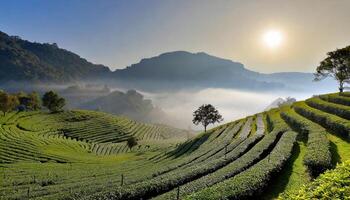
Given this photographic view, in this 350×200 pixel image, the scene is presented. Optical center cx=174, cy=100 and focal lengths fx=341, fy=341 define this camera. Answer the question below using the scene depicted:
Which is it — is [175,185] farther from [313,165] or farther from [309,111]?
[309,111]

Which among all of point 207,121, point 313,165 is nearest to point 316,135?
point 313,165

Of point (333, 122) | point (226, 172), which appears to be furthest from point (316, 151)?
point (333, 122)

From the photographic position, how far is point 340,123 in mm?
48438

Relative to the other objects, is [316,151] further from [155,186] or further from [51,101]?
[51,101]

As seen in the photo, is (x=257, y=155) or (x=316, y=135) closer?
(x=257, y=155)

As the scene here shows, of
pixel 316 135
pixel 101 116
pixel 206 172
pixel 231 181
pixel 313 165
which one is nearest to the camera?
pixel 231 181

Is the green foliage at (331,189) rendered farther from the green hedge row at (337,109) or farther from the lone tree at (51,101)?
the lone tree at (51,101)

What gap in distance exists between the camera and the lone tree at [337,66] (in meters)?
92.8

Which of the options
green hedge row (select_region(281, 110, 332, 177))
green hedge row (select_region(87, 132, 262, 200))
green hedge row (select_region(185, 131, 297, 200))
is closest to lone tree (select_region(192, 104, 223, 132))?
green hedge row (select_region(281, 110, 332, 177))

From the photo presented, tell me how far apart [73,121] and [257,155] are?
471ft

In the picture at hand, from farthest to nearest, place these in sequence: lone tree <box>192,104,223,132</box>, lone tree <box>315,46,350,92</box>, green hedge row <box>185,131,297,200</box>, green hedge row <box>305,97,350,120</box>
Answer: lone tree <box>192,104,223,132</box>
lone tree <box>315,46,350,92</box>
green hedge row <box>305,97,350,120</box>
green hedge row <box>185,131,297,200</box>

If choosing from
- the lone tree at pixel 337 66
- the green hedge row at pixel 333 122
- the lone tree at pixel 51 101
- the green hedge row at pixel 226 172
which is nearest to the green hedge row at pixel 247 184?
the green hedge row at pixel 226 172

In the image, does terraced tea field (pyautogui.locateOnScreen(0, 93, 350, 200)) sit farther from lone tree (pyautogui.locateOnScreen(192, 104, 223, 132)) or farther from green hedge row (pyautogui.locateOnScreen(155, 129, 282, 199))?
lone tree (pyautogui.locateOnScreen(192, 104, 223, 132))

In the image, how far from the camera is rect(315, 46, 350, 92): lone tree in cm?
9278
